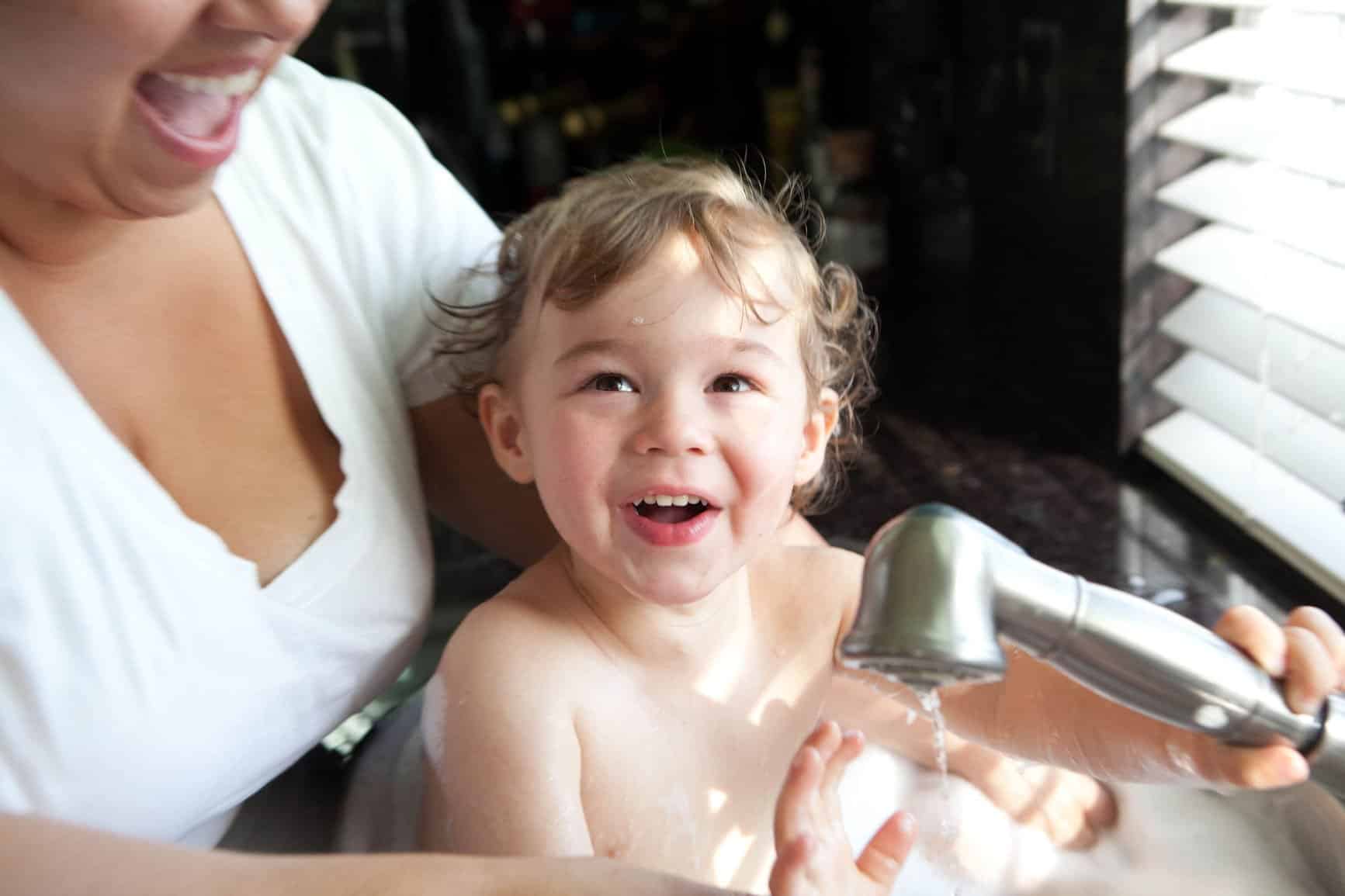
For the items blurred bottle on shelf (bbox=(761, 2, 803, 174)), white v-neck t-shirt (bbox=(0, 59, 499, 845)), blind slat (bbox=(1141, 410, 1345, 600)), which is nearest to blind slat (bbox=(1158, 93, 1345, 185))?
blind slat (bbox=(1141, 410, 1345, 600))

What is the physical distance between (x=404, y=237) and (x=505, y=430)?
0.19 m

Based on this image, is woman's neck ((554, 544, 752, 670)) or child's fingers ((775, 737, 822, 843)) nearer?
child's fingers ((775, 737, 822, 843))

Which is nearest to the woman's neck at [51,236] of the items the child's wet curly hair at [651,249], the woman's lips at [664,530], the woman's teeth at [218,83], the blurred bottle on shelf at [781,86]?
the woman's teeth at [218,83]

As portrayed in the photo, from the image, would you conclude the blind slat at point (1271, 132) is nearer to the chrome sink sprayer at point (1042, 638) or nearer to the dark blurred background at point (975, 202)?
the dark blurred background at point (975, 202)

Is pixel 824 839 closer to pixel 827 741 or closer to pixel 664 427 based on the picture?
pixel 827 741

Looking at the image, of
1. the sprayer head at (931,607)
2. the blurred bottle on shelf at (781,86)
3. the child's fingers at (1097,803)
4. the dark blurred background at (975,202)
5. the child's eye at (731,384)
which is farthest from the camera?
the blurred bottle on shelf at (781,86)

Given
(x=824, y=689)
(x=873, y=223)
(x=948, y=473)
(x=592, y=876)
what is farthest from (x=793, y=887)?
(x=873, y=223)

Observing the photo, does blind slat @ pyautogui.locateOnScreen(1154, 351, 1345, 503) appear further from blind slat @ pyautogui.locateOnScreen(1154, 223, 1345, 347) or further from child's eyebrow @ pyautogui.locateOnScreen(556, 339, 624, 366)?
child's eyebrow @ pyautogui.locateOnScreen(556, 339, 624, 366)

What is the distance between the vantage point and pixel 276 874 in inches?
27.0

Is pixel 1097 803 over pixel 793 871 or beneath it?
beneath

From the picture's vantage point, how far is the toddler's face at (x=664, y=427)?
91cm

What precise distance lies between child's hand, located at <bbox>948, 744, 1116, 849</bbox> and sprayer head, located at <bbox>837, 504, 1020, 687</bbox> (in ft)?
1.55

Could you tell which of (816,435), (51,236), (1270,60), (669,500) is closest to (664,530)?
(669,500)

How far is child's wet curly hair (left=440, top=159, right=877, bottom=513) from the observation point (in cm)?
97
